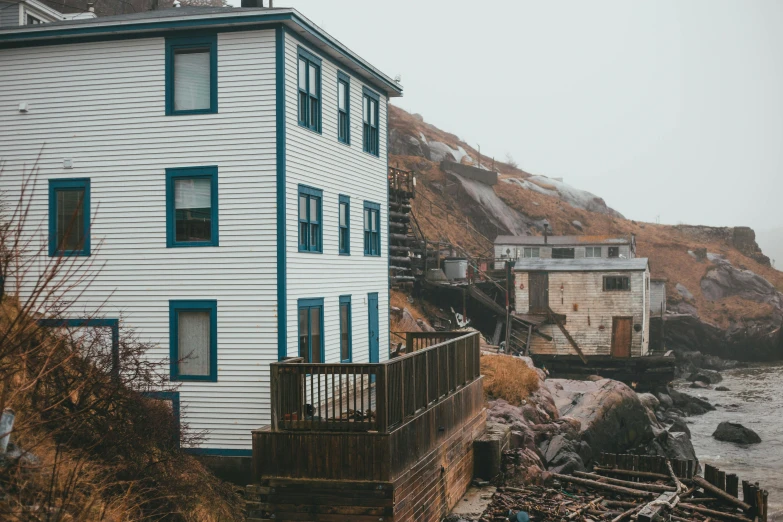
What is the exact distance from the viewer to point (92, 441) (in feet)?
47.7

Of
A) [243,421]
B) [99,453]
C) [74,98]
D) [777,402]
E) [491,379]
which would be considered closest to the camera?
[99,453]

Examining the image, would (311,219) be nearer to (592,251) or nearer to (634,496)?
(634,496)

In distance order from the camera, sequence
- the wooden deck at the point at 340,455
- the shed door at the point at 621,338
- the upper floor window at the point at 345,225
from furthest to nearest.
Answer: the shed door at the point at 621,338, the upper floor window at the point at 345,225, the wooden deck at the point at 340,455

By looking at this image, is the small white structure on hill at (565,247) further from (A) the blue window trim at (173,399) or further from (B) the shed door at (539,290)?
(A) the blue window trim at (173,399)

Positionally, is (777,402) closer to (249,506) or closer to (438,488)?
(438,488)

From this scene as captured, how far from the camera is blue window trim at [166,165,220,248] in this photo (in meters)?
20.2

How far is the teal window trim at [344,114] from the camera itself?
78.7 ft

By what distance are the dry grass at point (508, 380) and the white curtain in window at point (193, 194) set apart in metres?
12.8

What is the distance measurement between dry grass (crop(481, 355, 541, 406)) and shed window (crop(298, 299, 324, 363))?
29.1ft

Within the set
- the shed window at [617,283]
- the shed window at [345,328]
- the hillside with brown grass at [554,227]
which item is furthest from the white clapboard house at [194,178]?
the hillside with brown grass at [554,227]

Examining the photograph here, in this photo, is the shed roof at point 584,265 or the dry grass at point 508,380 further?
the shed roof at point 584,265

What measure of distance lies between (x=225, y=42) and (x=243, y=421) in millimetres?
8937

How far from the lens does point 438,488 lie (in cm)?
1820

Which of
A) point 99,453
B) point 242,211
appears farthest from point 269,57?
point 99,453
